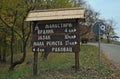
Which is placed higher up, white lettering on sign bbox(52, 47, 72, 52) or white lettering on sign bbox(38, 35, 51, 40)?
white lettering on sign bbox(38, 35, 51, 40)

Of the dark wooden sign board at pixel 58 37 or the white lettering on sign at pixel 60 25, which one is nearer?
the dark wooden sign board at pixel 58 37

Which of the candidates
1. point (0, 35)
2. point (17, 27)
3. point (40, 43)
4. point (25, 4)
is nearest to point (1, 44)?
point (0, 35)

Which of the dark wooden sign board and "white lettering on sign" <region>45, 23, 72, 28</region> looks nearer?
the dark wooden sign board

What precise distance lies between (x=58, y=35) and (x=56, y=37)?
140 millimetres

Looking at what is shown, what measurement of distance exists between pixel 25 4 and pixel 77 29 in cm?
1130

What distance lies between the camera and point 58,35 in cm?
1766

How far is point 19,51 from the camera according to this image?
56.6 metres

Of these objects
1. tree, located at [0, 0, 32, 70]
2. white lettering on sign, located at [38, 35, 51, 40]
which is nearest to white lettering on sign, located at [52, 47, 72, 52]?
white lettering on sign, located at [38, 35, 51, 40]

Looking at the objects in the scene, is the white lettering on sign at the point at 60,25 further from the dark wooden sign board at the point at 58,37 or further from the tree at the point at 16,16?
the tree at the point at 16,16

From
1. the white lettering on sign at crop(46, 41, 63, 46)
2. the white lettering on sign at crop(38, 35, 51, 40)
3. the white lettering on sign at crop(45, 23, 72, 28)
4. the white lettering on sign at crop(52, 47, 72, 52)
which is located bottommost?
the white lettering on sign at crop(52, 47, 72, 52)

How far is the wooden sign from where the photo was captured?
17438mm

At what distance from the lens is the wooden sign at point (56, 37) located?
1744 centimetres

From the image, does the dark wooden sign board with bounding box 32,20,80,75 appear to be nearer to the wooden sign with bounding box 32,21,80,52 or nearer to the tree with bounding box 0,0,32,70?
the wooden sign with bounding box 32,21,80,52

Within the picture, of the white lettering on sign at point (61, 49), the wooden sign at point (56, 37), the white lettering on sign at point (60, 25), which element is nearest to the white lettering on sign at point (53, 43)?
the wooden sign at point (56, 37)
